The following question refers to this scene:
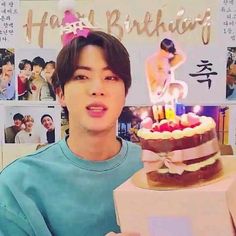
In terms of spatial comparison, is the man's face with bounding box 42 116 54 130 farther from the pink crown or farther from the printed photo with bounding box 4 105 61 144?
the pink crown

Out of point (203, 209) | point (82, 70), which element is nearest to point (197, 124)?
point (203, 209)

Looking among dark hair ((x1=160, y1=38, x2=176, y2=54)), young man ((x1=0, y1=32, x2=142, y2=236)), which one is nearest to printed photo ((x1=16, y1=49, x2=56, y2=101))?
young man ((x1=0, y1=32, x2=142, y2=236))

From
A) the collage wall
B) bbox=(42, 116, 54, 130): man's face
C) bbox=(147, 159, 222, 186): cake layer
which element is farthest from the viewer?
bbox=(42, 116, 54, 130): man's face

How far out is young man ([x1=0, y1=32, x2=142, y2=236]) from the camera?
42.1 inches

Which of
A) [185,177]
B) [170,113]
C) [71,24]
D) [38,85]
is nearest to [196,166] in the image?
[185,177]

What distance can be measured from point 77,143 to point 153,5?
1.70ft

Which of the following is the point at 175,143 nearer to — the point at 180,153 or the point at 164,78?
the point at 180,153

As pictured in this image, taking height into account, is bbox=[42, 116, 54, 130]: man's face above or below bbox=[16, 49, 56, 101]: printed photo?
below

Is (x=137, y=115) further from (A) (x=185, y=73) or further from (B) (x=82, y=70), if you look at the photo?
(B) (x=82, y=70)

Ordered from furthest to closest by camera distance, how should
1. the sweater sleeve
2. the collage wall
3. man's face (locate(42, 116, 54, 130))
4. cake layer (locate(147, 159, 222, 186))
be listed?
man's face (locate(42, 116, 54, 130)), the collage wall, the sweater sleeve, cake layer (locate(147, 159, 222, 186))

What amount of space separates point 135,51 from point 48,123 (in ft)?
1.16

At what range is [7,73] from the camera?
1456mm

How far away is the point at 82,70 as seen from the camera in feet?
3.59

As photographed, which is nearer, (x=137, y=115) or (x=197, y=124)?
(x=197, y=124)
